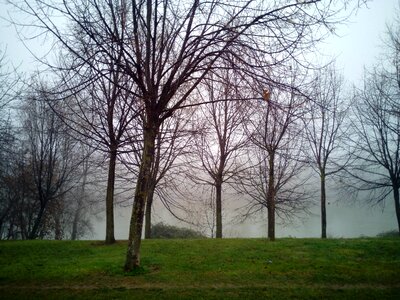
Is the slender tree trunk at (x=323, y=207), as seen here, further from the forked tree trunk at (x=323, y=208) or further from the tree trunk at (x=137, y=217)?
the tree trunk at (x=137, y=217)

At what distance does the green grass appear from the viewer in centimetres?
739

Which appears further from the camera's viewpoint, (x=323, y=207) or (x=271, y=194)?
(x=323, y=207)

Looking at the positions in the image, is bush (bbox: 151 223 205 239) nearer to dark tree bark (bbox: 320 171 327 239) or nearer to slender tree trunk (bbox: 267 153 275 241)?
dark tree bark (bbox: 320 171 327 239)

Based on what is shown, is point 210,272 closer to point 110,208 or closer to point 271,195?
point 271,195

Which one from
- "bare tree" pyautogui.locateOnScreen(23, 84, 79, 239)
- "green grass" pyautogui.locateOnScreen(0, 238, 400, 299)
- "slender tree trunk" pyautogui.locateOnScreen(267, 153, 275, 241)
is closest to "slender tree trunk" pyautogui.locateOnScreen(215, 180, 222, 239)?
"slender tree trunk" pyautogui.locateOnScreen(267, 153, 275, 241)

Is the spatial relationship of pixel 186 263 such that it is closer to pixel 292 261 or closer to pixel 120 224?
pixel 292 261

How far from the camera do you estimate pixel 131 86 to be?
12.4 metres

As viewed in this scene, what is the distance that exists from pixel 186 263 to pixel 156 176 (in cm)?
955

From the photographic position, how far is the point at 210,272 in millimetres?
9203

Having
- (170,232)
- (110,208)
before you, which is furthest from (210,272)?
(170,232)

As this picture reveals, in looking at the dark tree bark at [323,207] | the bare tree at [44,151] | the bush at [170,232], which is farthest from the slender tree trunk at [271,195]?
the bare tree at [44,151]

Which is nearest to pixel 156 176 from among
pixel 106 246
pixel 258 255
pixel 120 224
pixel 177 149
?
pixel 177 149

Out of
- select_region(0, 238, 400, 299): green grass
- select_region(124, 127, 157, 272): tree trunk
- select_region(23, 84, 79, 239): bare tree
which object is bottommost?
select_region(0, 238, 400, 299): green grass

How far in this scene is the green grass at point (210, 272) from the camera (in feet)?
24.3
